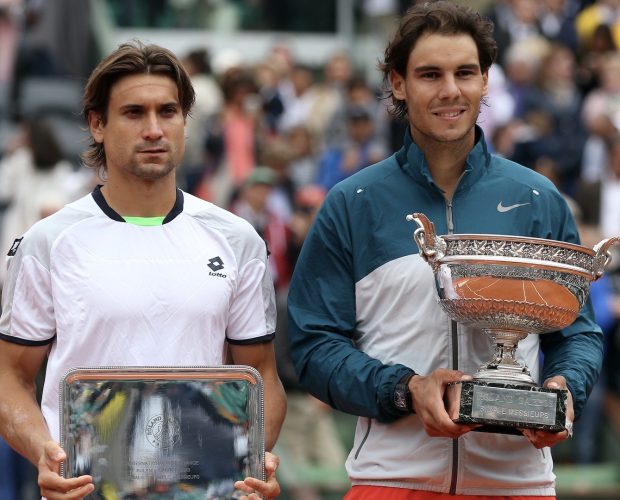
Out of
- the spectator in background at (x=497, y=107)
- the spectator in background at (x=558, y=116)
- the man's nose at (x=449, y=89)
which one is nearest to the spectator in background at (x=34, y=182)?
the spectator in background at (x=497, y=107)

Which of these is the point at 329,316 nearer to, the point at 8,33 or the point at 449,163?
the point at 449,163

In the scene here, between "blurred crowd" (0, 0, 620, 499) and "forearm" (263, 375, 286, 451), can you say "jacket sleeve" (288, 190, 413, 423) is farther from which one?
"blurred crowd" (0, 0, 620, 499)

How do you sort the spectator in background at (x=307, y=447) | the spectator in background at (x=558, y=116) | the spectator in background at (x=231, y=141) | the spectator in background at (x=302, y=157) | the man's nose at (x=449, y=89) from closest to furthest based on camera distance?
the man's nose at (x=449, y=89) → the spectator in background at (x=307, y=447) → the spectator in background at (x=231, y=141) → the spectator in background at (x=558, y=116) → the spectator in background at (x=302, y=157)

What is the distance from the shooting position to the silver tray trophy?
14.2 ft

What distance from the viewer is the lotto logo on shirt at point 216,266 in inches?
184

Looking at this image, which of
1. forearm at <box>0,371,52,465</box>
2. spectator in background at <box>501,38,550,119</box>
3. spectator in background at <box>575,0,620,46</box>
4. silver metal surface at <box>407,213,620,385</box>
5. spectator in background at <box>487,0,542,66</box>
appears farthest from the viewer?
spectator in background at <box>487,0,542,66</box>

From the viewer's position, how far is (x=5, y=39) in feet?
50.4

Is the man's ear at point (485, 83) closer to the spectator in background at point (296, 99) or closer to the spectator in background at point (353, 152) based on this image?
the spectator in background at point (353, 152)

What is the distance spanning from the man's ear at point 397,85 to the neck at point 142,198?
0.80 m

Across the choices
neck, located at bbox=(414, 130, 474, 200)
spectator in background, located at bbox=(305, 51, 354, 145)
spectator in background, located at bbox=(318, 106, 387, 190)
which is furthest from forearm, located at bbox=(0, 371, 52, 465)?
spectator in background, located at bbox=(305, 51, 354, 145)

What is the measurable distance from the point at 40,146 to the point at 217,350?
6412 mm

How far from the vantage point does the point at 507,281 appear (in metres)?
4.40

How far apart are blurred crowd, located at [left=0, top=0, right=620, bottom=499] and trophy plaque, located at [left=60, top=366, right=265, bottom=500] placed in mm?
4832

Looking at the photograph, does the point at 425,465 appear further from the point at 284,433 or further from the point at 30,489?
the point at 284,433
